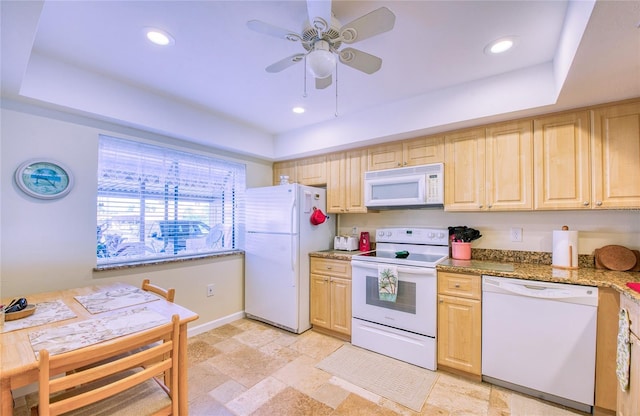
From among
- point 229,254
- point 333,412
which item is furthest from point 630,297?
point 229,254

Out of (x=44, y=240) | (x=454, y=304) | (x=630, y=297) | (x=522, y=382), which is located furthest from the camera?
(x=454, y=304)

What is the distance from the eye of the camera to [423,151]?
2791 mm

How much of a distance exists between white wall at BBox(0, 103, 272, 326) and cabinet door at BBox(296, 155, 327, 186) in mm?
1742

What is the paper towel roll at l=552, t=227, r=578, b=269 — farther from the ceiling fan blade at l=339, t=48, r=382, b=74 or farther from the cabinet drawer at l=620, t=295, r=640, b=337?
the ceiling fan blade at l=339, t=48, r=382, b=74

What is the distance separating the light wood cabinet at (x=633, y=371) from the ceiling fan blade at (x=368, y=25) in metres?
1.92

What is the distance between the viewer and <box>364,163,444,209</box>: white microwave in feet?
8.73

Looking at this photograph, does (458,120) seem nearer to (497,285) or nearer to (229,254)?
(497,285)

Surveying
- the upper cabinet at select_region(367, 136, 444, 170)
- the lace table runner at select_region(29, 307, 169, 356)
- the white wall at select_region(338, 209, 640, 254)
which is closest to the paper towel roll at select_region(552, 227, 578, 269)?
the white wall at select_region(338, 209, 640, 254)

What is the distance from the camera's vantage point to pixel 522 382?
6.65 ft

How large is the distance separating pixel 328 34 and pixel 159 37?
1127 mm

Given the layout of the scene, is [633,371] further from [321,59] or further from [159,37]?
[159,37]

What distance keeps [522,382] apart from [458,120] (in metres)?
2.07

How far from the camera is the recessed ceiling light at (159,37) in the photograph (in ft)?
5.70

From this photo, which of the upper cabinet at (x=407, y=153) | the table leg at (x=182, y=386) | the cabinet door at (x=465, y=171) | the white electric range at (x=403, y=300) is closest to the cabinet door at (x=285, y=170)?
the upper cabinet at (x=407, y=153)
